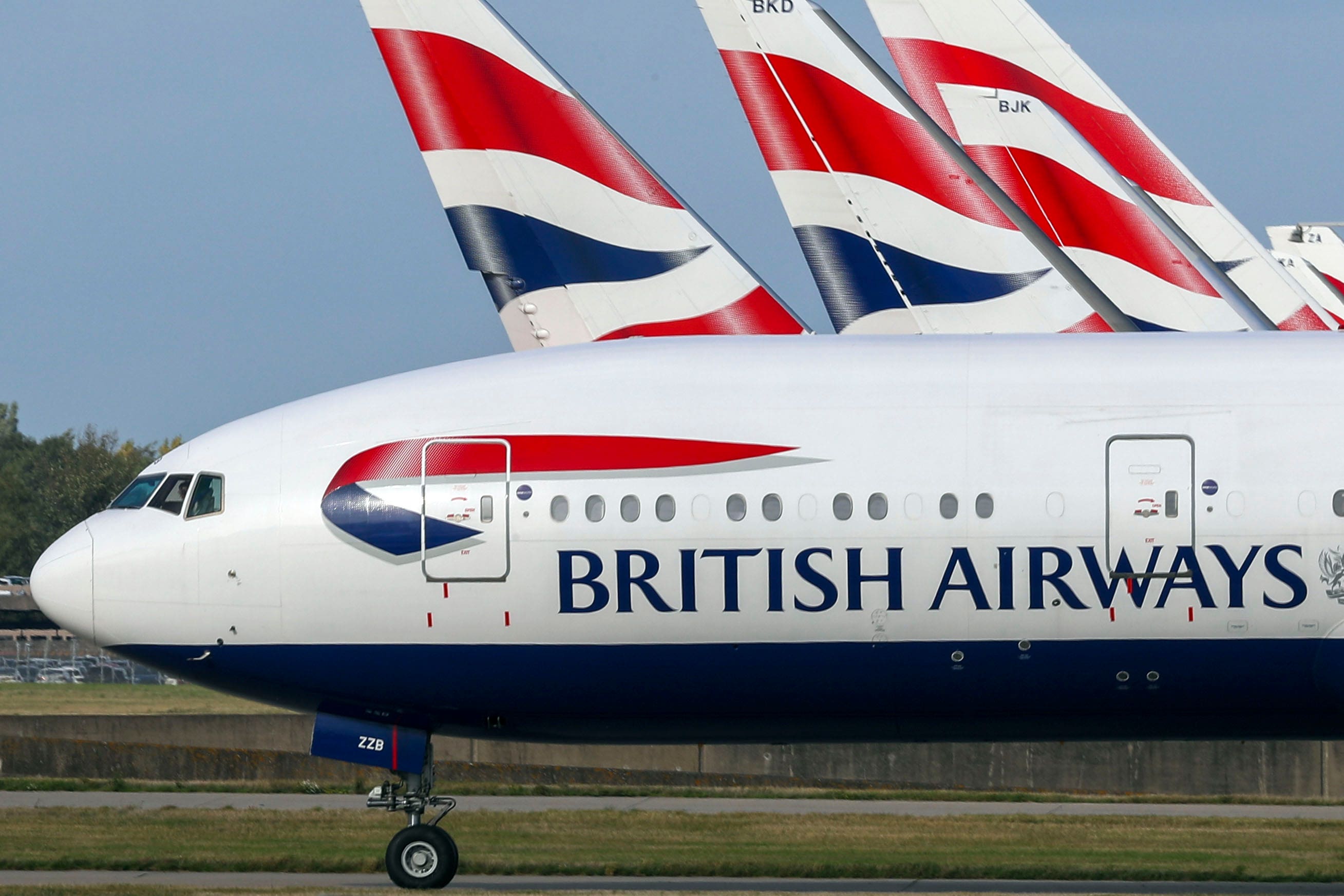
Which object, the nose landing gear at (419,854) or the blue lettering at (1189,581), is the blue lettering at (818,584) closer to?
the blue lettering at (1189,581)

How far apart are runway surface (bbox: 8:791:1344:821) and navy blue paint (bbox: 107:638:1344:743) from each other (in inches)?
293

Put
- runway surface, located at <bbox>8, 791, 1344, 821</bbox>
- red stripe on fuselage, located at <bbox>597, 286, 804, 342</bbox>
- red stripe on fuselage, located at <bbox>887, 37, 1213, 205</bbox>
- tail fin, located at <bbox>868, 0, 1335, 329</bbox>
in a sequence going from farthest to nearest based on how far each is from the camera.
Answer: red stripe on fuselage, located at <bbox>887, 37, 1213, 205</bbox> → runway surface, located at <bbox>8, 791, 1344, 821</bbox> → tail fin, located at <bbox>868, 0, 1335, 329</bbox> → red stripe on fuselage, located at <bbox>597, 286, 804, 342</bbox>

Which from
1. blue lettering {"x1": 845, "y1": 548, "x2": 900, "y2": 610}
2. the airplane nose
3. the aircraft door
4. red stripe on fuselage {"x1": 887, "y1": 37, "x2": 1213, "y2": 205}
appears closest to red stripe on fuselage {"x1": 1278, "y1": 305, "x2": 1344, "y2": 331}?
red stripe on fuselage {"x1": 887, "y1": 37, "x2": 1213, "y2": 205}

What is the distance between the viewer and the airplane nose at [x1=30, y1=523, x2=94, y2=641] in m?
16.4

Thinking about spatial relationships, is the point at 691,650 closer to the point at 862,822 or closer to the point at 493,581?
the point at 493,581

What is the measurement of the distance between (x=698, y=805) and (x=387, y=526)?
994cm

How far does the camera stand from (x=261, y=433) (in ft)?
55.1

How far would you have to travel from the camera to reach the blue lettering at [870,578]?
1550 centimetres

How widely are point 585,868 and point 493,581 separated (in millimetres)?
4253

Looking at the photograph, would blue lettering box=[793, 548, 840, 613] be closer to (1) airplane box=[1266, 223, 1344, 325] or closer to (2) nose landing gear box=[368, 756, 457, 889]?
(2) nose landing gear box=[368, 756, 457, 889]

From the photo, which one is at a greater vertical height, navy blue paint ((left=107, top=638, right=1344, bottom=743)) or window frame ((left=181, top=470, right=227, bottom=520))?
window frame ((left=181, top=470, right=227, bottom=520))

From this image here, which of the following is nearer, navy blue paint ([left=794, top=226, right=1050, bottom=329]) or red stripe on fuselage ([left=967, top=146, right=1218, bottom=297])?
navy blue paint ([left=794, top=226, right=1050, bottom=329])

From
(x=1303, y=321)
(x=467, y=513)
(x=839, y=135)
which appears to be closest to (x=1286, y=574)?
(x=467, y=513)

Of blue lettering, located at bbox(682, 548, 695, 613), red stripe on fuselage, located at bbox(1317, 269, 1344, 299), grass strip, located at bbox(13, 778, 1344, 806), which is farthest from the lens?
red stripe on fuselage, located at bbox(1317, 269, 1344, 299)
